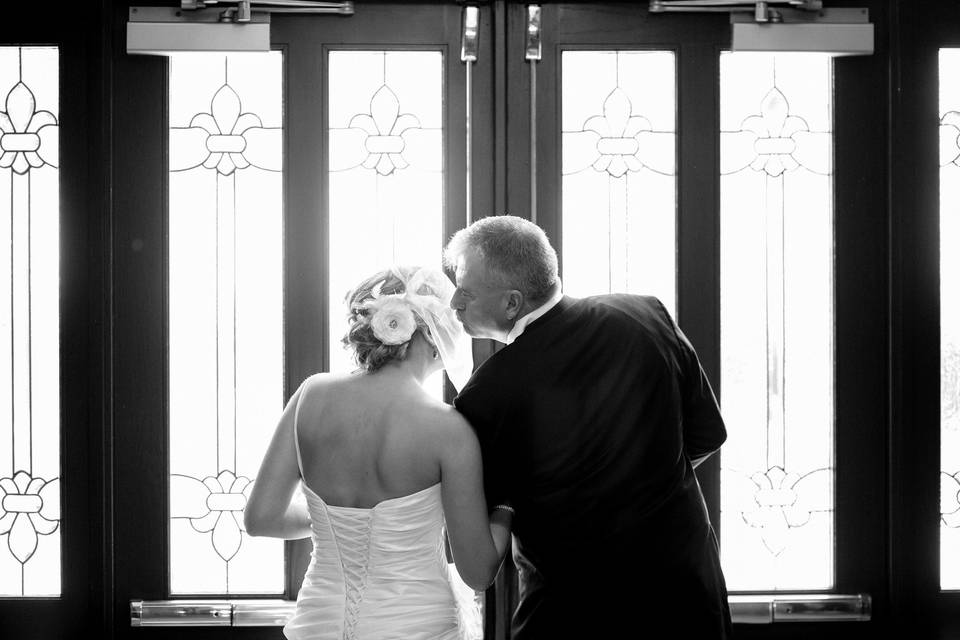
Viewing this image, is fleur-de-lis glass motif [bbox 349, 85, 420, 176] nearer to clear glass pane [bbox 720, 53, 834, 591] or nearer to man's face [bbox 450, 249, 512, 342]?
man's face [bbox 450, 249, 512, 342]

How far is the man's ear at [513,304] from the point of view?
177cm

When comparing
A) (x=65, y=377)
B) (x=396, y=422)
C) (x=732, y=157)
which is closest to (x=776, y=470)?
(x=732, y=157)

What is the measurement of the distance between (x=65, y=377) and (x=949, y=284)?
89.4 inches

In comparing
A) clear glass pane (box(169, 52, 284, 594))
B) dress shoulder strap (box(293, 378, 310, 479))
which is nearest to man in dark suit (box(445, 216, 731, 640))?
dress shoulder strap (box(293, 378, 310, 479))

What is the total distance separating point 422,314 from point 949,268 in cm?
144

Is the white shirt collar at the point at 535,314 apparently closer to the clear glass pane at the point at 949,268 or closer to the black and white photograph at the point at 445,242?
the black and white photograph at the point at 445,242

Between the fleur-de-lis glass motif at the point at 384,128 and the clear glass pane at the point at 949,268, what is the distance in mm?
1358

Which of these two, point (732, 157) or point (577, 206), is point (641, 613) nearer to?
point (577, 206)

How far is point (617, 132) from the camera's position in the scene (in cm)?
226

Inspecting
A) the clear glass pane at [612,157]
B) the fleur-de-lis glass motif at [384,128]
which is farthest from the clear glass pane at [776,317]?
the fleur-de-lis glass motif at [384,128]

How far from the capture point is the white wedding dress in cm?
170

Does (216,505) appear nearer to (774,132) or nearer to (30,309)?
(30,309)

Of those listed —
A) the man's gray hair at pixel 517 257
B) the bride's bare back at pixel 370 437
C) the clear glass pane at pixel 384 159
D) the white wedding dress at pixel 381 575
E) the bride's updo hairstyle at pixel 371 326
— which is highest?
the clear glass pane at pixel 384 159

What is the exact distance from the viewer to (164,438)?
89.0 inches
